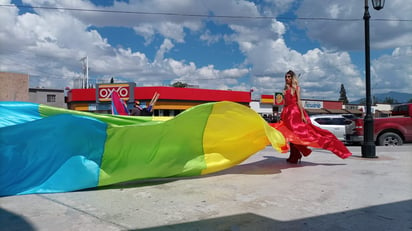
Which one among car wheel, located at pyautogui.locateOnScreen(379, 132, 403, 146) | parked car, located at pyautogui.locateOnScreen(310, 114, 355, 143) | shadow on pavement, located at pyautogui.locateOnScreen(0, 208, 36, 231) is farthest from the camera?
parked car, located at pyautogui.locateOnScreen(310, 114, 355, 143)

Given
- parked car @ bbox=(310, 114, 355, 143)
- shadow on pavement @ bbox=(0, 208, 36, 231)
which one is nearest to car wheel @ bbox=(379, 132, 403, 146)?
parked car @ bbox=(310, 114, 355, 143)

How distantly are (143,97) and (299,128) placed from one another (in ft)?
110

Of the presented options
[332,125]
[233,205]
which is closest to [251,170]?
[233,205]

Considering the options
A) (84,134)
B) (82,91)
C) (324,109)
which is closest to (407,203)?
(84,134)

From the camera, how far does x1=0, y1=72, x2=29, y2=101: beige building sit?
1204cm

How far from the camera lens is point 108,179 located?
5262 millimetres

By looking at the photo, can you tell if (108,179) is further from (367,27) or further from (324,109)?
(324,109)

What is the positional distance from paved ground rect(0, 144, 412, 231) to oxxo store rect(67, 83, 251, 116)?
32.2 m

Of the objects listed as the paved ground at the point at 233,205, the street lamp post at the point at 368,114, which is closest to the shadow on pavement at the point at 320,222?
the paved ground at the point at 233,205

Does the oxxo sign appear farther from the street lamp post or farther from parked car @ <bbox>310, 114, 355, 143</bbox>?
the street lamp post

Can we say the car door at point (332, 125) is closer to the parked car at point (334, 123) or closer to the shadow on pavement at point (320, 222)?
the parked car at point (334, 123)

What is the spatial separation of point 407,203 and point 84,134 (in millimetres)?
4831

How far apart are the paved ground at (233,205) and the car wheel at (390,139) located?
276 inches

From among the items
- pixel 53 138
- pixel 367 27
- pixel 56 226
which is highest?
pixel 367 27
